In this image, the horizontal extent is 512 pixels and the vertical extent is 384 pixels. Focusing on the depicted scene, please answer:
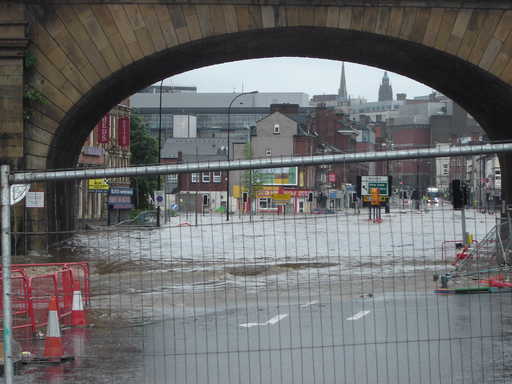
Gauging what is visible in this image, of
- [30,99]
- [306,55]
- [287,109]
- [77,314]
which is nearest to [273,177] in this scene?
[306,55]

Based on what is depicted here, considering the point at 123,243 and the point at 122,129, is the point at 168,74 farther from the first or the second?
the point at 122,129

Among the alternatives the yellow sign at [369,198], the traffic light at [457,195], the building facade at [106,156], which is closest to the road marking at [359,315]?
the traffic light at [457,195]

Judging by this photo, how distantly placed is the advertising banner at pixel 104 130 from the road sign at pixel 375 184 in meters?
63.5

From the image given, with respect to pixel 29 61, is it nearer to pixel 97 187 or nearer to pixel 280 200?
pixel 280 200

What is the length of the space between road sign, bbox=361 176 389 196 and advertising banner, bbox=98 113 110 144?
63.5 metres

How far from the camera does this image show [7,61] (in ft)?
80.1

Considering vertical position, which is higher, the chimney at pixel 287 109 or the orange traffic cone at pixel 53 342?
the chimney at pixel 287 109

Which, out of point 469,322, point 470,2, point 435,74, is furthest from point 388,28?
point 469,322

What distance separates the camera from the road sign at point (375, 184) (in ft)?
35.1

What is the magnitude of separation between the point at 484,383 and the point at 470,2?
1609 cm

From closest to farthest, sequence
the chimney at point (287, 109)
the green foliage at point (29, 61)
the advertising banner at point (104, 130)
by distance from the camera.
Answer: the green foliage at point (29, 61) → the advertising banner at point (104, 130) → the chimney at point (287, 109)

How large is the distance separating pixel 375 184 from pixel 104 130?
65.1 metres

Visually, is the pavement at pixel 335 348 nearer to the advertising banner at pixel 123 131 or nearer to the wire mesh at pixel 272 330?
the wire mesh at pixel 272 330

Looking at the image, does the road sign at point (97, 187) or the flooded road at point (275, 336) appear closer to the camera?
the flooded road at point (275, 336)
